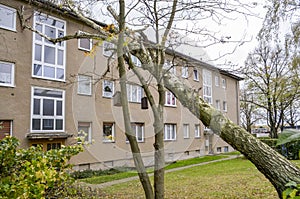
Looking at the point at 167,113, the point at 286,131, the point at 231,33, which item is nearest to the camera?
the point at 286,131

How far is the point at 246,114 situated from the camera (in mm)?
36719

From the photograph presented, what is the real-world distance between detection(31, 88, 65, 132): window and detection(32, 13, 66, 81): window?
782 millimetres

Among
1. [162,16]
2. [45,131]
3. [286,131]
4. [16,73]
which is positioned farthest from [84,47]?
[286,131]

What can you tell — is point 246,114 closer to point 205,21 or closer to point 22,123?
point 22,123

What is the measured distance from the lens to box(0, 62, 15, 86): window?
37.6ft

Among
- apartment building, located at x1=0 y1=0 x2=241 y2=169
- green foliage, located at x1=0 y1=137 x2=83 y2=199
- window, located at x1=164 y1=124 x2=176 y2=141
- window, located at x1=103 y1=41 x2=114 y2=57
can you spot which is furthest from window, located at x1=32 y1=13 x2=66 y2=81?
green foliage, located at x1=0 y1=137 x2=83 y2=199

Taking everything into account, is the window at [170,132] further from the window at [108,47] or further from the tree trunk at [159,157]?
the tree trunk at [159,157]

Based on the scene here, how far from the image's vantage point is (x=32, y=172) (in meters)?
2.40

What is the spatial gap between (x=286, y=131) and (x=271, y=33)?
6418 mm

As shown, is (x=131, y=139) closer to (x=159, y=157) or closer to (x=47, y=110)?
(x=159, y=157)

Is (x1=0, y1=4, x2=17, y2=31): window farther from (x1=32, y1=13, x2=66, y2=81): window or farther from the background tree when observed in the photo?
the background tree

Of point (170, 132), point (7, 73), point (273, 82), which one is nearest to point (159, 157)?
point (7, 73)

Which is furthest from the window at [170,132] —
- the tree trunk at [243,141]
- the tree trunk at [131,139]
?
the tree trunk at [243,141]

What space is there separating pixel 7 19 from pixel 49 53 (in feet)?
7.67
